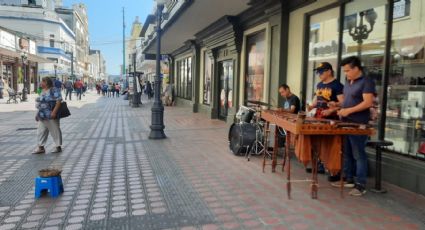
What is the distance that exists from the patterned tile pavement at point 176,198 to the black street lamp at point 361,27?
2342mm

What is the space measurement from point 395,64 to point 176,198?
3589 mm

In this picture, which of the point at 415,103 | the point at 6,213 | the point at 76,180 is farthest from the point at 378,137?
the point at 6,213

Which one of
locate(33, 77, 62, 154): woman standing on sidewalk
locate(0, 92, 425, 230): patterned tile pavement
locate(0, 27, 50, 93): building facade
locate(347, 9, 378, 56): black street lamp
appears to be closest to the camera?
locate(0, 92, 425, 230): patterned tile pavement

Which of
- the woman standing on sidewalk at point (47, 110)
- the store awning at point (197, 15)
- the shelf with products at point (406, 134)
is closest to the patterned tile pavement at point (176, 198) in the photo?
the woman standing on sidewalk at point (47, 110)

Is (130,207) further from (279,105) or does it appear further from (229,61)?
(229,61)

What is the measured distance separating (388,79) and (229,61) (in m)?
7.77

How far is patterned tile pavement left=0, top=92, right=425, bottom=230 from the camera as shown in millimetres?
3859

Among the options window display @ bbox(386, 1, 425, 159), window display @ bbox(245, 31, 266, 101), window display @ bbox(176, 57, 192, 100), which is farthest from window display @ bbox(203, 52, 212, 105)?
window display @ bbox(386, 1, 425, 159)

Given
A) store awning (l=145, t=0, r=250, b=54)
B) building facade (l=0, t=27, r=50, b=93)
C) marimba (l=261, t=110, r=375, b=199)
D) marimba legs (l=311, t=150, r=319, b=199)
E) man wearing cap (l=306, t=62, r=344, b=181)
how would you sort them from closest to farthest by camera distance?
marimba (l=261, t=110, r=375, b=199) < marimba legs (l=311, t=150, r=319, b=199) < man wearing cap (l=306, t=62, r=344, b=181) < store awning (l=145, t=0, r=250, b=54) < building facade (l=0, t=27, r=50, b=93)

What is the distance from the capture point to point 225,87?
1327 cm

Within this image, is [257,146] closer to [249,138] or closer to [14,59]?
[249,138]

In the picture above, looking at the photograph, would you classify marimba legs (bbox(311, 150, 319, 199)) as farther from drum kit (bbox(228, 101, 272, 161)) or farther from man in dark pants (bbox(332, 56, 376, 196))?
drum kit (bbox(228, 101, 272, 161))

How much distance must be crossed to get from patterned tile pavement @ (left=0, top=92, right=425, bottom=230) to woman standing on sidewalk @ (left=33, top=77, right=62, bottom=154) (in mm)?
400

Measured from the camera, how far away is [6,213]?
4.12m
